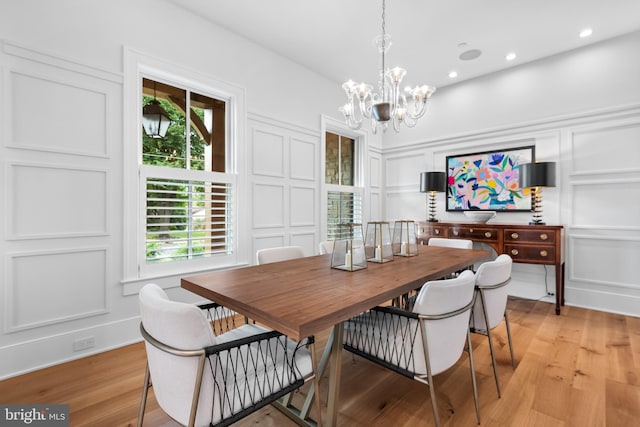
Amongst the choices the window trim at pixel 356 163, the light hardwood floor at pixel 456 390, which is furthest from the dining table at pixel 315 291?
the window trim at pixel 356 163

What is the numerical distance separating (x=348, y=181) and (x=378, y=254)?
2859 mm

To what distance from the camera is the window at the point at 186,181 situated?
2.70 metres

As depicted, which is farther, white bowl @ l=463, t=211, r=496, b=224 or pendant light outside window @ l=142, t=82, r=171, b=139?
white bowl @ l=463, t=211, r=496, b=224

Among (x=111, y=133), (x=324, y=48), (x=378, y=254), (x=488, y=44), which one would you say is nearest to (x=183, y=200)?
(x=111, y=133)

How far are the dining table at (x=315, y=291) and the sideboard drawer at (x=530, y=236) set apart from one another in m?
1.75

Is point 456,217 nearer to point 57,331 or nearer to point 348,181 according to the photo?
point 348,181

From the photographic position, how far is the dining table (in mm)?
1092

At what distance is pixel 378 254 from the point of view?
2.10 m

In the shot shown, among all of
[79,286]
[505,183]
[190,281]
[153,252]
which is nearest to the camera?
[190,281]

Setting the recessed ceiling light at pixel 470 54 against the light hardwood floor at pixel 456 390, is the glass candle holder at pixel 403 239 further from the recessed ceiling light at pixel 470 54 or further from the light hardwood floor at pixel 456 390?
the recessed ceiling light at pixel 470 54

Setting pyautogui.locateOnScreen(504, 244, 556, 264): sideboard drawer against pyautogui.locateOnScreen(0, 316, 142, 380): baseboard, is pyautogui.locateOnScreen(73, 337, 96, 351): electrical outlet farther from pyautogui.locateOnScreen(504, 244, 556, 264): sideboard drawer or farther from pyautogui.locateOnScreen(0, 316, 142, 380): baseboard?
pyautogui.locateOnScreen(504, 244, 556, 264): sideboard drawer

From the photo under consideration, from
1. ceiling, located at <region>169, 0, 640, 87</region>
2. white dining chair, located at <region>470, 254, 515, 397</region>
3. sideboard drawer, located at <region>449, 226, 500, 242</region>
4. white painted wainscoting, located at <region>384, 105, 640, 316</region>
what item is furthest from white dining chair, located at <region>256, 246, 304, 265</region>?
white painted wainscoting, located at <region>384, 105, 640, 316</region>

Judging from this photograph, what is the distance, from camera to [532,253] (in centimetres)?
339

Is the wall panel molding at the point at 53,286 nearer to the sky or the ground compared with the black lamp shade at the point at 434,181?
nearer to the ground
